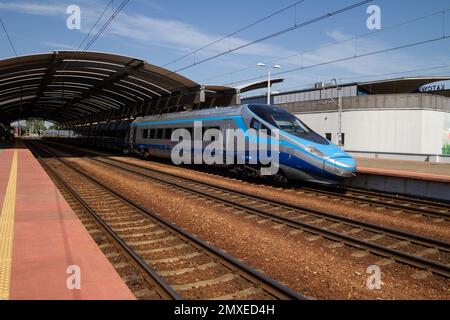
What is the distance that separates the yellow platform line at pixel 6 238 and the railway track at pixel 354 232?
5.10 meters

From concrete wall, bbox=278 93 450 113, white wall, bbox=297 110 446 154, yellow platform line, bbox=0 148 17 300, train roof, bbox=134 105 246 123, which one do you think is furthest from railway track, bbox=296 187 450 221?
concrete wall, bbox=278 93 450 113

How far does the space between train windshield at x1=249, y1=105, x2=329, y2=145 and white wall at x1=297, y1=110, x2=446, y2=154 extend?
23.3m

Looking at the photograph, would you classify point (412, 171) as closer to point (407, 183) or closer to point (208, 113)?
point (407, 183)

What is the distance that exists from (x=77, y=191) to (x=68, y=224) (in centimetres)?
550

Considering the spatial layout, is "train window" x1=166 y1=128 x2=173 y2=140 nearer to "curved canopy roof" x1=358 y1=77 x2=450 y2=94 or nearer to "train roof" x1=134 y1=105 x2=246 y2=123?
"train roof" x1=134 y1=105 x2=246 y2=123

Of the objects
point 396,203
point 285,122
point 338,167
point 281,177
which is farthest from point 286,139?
point 396,203

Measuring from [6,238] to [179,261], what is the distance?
2.79m

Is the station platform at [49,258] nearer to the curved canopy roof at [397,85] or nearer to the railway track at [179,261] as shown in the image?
the railway track at [179,261]

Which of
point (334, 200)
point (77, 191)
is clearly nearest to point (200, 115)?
point (77, 191)

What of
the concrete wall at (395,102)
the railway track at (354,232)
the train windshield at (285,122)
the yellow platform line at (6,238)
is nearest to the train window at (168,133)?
the train windshield at (285,122)

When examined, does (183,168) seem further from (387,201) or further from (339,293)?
(339,293)

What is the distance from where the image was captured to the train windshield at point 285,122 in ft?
40.8

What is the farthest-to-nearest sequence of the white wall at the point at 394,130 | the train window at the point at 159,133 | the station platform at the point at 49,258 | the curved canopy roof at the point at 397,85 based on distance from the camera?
the curved canopy roof at the point at 397,85
the white wall at the point at 394,130
the train window at the point at 159,133
the station platform at the point at 49,258

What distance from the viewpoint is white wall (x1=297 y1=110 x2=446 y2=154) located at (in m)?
32.3
